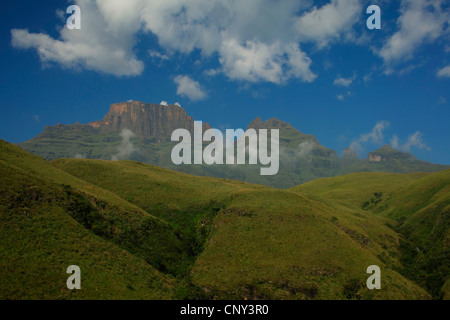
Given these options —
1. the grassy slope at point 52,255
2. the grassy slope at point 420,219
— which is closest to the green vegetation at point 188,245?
the grassy slope at point 52,255

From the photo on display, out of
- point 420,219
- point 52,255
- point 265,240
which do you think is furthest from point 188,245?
point 420,219

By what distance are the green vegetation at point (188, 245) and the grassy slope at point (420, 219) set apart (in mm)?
556

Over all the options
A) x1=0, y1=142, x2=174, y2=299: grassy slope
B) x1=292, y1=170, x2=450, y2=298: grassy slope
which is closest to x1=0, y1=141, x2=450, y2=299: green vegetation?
x1=0, y1=142, x2=174, y2=299: grassy slope

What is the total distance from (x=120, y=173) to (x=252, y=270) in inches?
2411

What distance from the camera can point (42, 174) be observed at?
74.5 meters

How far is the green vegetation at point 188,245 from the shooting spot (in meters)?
46.9

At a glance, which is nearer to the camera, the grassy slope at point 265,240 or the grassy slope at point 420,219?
the grassy slope at point 265,240

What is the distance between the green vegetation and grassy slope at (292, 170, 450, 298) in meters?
0.56

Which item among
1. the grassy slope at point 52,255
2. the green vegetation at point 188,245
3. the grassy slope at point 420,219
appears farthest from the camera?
the grassy slope at point 420,219

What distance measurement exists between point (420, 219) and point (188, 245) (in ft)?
268

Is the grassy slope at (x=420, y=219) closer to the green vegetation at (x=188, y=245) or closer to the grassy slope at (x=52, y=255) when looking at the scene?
the green vegetation at (x=188, y=245)

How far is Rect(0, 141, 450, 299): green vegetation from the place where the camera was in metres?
46.9

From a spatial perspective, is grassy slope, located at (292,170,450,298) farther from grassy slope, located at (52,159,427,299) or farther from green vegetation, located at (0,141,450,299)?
grassy slope, located at (52,159,427,299)
